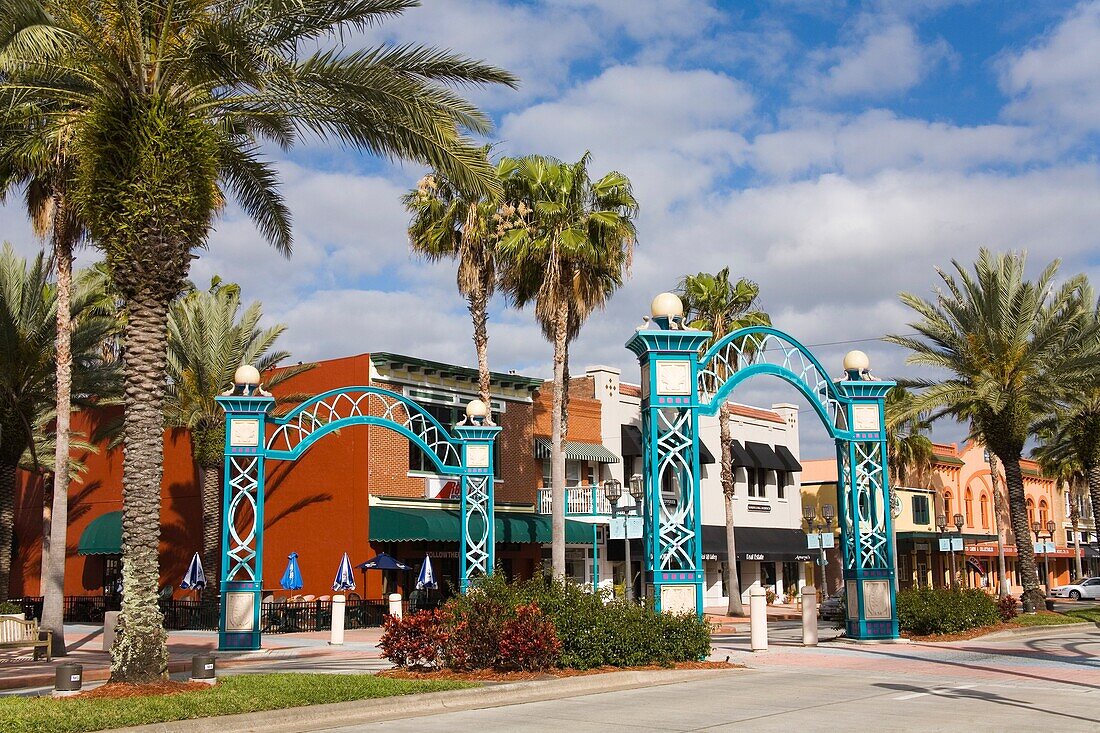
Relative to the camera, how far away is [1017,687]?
596 inches

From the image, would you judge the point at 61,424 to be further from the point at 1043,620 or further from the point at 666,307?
the point at 1043,620

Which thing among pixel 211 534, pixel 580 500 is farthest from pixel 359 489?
pixel 580 500

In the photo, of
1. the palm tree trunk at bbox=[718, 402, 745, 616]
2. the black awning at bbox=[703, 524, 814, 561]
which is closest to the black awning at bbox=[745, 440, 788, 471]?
the black awning at bbox=[703, 524, 814, 561]

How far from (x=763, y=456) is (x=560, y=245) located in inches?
839

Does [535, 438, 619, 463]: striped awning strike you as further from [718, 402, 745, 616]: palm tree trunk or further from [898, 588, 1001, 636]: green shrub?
[898, 588, 1001, 636]: green shrub

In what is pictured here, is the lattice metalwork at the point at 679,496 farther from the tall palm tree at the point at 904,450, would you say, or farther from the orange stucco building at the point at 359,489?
the tall palm tree at the point at 904,450

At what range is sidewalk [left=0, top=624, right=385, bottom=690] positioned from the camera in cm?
1872

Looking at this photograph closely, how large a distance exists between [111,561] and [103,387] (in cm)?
1220

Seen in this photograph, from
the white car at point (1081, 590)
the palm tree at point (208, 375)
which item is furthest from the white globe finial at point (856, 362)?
the white car at point (1081, 590)

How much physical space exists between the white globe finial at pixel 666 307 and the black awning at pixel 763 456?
30436 millimetres

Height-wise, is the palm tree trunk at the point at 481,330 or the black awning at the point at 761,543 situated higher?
the palm tree trunk at the point at 481,330

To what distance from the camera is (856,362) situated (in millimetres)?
24266

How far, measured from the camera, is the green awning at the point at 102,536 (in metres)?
38.5

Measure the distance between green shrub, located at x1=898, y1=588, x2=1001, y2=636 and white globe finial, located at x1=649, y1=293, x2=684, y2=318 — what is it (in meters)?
9.82
